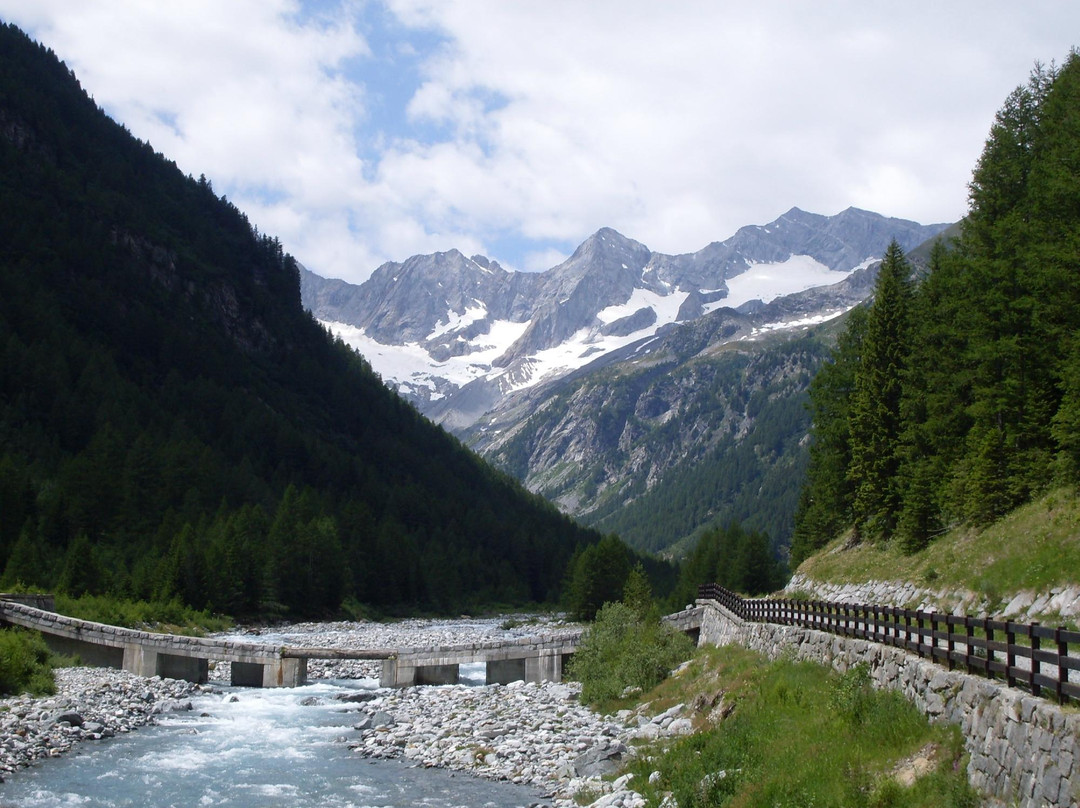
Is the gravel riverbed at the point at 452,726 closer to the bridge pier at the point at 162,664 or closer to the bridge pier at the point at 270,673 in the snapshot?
the bridge pier at the point at 162,664

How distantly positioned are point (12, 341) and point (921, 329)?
119 metres

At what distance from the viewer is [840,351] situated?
6316 centimetres

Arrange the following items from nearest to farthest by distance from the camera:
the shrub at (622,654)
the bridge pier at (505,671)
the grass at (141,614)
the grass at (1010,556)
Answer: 1. the grass at (1010,556)
2. the shrub at (622,654)
3. the bridge pier at (505,671)
4. the grass at (141,614)

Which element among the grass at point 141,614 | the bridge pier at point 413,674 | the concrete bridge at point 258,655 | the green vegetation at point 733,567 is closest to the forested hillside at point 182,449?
the grass at point 141,614

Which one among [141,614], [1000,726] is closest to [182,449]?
[141,614]

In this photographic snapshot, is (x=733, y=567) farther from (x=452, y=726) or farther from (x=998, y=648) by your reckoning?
(x=998, y=648)

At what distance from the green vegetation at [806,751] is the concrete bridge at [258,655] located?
935 inches

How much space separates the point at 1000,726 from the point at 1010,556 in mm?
18405

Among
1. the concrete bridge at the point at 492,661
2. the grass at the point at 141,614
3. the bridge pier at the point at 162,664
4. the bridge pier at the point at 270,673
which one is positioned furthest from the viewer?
the grass at the point at 141,614

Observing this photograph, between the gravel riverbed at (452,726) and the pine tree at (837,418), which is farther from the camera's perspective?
the pine tree at (837,418)

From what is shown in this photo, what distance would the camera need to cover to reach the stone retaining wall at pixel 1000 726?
1205cm

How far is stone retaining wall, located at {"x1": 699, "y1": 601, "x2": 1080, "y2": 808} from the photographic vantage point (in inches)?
475

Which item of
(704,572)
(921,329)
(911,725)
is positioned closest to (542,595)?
(704,572)

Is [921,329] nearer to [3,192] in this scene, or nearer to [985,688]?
Answer: [985,688]
